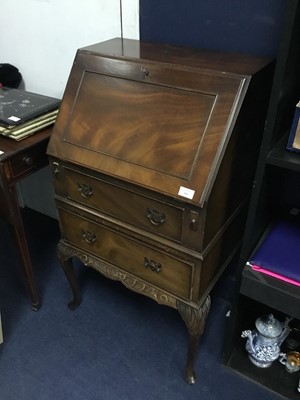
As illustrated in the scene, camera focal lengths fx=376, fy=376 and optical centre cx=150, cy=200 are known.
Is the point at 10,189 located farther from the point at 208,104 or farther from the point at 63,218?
the point at 208,104

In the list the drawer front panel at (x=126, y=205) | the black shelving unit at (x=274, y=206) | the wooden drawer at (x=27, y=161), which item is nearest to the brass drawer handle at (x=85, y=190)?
the drawer front panel at (x=126, y=205)

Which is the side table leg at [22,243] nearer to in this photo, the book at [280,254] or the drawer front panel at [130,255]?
the drawer front panel at [130,255]

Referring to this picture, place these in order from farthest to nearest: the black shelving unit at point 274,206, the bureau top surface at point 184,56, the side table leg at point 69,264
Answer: the side table leg at point 69,264 < the bureau top surface at point 184,56 < the black shelving unit at point 274,206

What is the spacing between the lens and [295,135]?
0.91 meters

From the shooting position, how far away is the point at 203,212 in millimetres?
939

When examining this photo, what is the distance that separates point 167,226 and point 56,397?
756mm

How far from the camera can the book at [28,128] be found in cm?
129

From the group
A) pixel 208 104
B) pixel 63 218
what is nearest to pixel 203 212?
pixel 208 104

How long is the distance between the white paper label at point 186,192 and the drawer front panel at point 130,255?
221mm

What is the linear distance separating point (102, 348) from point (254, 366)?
0.57 metres

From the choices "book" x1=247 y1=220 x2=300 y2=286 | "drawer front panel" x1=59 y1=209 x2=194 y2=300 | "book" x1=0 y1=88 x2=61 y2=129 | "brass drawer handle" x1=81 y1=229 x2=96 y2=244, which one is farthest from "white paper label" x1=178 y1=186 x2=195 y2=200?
"book" x1=0 y1=88 x2=61 y2=129

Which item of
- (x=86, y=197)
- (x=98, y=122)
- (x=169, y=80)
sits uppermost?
(x=169, y=80)

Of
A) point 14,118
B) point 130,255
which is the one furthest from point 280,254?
point 14,118

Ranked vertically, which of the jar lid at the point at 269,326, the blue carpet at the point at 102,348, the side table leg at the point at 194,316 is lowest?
the blue carpet at the point at 102,348
